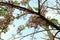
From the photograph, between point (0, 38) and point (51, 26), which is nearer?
point (51, 26)

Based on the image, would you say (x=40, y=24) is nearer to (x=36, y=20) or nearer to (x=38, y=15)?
(x=36, y=20)

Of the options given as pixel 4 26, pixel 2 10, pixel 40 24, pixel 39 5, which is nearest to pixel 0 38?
pixel 4 26

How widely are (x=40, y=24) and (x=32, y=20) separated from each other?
0.33 m

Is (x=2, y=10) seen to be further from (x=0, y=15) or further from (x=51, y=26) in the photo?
(x=51, y=26)

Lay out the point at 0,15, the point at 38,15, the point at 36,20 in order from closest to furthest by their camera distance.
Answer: the point at 38,15, the point at 36,20, the point at 0,15

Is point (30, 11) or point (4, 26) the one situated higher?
point (30, 11)

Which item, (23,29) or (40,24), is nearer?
(40,24)

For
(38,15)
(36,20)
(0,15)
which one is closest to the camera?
(38,15)

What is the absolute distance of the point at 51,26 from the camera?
6160 mm

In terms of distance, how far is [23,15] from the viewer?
6449 mm

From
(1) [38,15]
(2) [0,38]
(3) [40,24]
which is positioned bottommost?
(2) [0,38]

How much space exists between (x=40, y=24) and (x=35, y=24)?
9.0 inches

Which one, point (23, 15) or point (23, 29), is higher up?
point (23, 15)

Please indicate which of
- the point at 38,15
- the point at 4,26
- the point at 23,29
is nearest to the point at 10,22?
the point at 4,26
